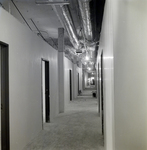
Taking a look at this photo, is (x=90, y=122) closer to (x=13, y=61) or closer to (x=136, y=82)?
(x=13, y=61)

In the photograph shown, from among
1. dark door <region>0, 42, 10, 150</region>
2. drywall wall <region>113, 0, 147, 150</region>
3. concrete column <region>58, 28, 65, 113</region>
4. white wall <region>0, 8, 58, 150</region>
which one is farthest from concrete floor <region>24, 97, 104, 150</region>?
concrete column <region>58, 28, 65, 113</region>

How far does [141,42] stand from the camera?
179 centimetres

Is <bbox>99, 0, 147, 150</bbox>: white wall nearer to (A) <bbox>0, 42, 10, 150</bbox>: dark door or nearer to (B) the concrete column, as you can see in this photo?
(A) <bbox>0, 42, 10, 150</bbox>: dark door

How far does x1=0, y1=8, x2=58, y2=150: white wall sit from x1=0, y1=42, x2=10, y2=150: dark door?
103 millimetres

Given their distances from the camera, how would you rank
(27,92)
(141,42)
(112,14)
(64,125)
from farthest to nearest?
1. (64,125)
2. (27,92)
3. (112,14)
4. (141,42)

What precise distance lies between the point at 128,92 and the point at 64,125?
390cm

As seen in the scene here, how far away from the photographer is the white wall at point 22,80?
125 inches

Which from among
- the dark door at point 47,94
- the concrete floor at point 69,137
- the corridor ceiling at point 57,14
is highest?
the corridor ceiling at point 57,14

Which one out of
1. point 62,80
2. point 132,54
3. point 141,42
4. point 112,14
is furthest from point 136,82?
point 62,80

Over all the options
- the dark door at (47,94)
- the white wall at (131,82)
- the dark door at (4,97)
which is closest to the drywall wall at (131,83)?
the white wall at (131,82)

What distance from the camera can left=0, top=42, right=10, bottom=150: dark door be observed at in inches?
118

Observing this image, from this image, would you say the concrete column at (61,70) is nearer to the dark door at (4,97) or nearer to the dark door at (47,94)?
the dark door at (47,94)

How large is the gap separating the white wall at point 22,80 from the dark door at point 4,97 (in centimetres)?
10

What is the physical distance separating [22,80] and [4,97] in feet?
2.33
